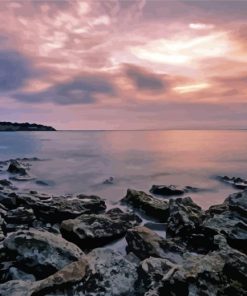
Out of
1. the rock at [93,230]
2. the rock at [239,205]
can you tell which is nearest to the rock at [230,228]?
the rock at [239,205]

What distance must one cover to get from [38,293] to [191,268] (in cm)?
222

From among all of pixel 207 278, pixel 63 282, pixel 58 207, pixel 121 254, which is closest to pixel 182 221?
pixel 121 254

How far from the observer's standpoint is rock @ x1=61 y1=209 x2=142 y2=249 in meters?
8.86

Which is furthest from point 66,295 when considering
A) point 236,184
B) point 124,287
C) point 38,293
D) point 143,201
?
point 236,184

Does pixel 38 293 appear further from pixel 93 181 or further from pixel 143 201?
pixel 93 181

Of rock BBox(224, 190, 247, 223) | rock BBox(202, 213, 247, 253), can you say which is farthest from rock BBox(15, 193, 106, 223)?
rock BBox(224, 190, 247, 223)

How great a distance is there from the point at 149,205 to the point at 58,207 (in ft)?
10.4

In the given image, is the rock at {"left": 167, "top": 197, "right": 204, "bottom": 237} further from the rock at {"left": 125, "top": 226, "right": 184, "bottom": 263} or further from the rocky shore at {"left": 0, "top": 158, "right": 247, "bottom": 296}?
the rock at {"left": 125, "top": 226, "right": 184, "bottom": 263}

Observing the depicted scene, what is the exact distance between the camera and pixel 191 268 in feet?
17.8

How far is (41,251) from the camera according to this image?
6.92 m

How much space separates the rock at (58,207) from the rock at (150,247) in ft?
11.8

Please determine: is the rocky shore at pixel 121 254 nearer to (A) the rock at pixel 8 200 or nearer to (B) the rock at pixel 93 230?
(B) the rock at pixel 93 230

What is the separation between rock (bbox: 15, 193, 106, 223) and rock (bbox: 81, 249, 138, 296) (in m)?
5.08

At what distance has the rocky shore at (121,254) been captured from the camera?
541 centimetres
